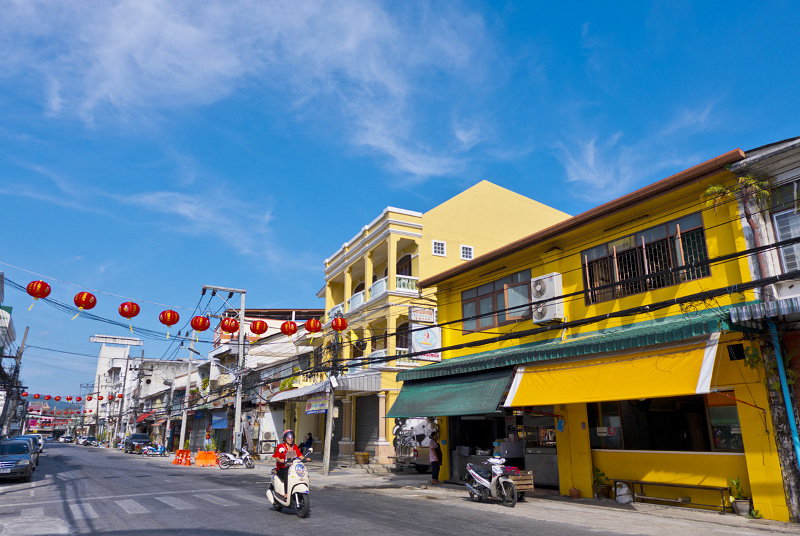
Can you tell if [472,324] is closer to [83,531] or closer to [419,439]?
[419,439]

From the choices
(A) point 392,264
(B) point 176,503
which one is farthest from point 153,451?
(B) point 176,503

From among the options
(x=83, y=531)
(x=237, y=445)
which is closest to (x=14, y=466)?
(x=237, y=445)

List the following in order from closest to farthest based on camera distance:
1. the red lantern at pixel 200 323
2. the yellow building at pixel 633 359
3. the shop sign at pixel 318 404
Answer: the yellow building at pixel 633 359, the red lantern at pixel 200 323, the shop sign at pixel 318 404

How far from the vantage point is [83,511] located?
39.3 ft

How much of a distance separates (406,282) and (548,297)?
13813 mm

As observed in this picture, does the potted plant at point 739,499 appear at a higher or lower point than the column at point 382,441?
lower

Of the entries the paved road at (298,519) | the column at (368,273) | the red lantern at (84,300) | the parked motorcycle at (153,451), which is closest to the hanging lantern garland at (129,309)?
the red lantern at (84,300)

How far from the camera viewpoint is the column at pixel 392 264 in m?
28.6

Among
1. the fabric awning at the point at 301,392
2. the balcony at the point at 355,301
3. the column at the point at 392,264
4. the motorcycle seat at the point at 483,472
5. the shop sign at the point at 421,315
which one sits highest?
the column at the point at 392,264

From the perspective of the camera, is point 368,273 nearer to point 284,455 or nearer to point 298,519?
point 284,455

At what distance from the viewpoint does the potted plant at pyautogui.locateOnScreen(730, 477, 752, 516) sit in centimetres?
1134

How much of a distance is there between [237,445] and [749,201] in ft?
87.6

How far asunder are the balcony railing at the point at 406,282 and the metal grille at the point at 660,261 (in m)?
16.0

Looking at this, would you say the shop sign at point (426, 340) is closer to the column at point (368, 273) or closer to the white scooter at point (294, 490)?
the column at point (368, 273)
